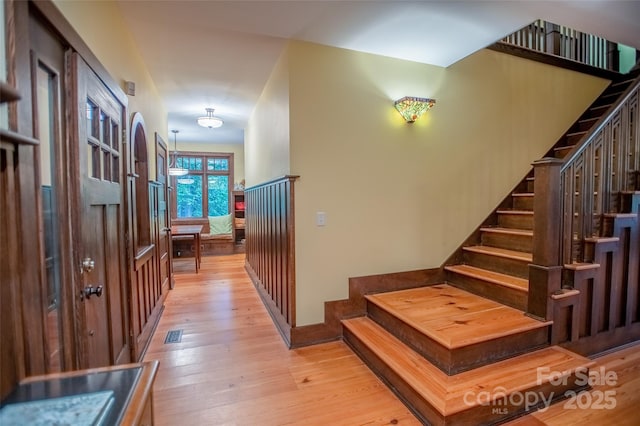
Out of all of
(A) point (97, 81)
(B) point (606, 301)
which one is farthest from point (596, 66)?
(A) point (97, 81)

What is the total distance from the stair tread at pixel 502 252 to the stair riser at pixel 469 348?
74 centimetres

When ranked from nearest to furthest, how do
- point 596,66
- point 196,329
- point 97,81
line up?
point 97,81 → point 196,329 → point 596,66

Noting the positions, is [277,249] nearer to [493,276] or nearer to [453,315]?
[453,315]

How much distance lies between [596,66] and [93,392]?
20.4 ft

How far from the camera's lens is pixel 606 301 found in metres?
2.64

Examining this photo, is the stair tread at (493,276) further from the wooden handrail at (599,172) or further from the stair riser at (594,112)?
the stair riser at (594,112)

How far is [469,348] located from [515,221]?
76.6 inches

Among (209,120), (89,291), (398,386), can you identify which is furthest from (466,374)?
(209,120)

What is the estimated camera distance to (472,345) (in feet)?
6.89

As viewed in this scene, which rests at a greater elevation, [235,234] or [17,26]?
[17,26]

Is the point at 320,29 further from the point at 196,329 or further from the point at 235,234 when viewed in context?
the point at 235,234

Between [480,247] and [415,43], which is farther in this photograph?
[480,247]

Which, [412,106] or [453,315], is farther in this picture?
[412,106]

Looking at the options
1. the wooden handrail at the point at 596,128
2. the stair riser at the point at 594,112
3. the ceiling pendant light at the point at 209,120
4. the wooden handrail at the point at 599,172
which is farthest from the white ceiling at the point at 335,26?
the ceiling pendant light at the point at 209,120
